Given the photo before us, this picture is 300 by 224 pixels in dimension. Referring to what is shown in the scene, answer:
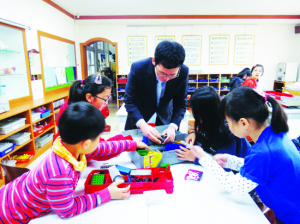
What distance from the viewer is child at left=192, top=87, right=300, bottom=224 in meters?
0.81

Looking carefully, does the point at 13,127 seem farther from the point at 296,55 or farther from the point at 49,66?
the point at 296,55

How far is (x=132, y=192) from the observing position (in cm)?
89

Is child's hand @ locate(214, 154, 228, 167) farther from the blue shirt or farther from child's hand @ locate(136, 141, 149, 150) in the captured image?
child's hand @ locate(136, 141, 149, 150)

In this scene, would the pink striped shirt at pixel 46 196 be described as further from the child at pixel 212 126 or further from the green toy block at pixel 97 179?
the child at pixel 212 126

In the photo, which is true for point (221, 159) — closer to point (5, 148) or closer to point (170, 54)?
point (170, 54)

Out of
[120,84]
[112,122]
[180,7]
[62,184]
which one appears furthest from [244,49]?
[62,184]

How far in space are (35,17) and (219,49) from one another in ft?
14.9

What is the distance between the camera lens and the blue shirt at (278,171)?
2.64 feet

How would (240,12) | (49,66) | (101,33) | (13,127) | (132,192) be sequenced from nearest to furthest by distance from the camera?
1. (132,192)
2. (13,127)
3. (49,66)
4. (240,12)
5. (101,33)

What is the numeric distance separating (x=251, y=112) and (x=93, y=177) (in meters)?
0.82

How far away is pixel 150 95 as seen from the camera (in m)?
1.60

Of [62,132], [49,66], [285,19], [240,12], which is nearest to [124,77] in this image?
[49,66]

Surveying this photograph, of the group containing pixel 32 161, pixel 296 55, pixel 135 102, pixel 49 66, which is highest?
pixel 296 55

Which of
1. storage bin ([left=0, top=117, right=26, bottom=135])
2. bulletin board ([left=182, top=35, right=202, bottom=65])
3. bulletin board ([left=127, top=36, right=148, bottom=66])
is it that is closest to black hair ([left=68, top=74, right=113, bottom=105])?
storage bin ([left=0, top=117, right=26, bottom=135])
